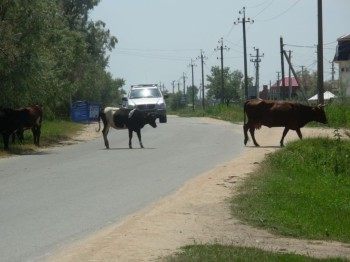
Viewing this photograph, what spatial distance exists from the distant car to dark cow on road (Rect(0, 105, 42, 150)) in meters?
19.5

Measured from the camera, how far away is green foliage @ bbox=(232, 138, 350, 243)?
524 inches

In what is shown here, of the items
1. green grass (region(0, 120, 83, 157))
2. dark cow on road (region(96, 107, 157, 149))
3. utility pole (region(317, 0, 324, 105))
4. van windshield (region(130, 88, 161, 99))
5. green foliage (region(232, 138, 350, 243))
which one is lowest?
green grass (region(0, 120, 83, 157))

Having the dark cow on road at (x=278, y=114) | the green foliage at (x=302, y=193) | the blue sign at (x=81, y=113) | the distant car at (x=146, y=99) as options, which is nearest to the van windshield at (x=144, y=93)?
the distant car at (x=146, y=99)

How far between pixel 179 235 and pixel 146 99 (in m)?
42.0

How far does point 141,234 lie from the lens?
38.3ft

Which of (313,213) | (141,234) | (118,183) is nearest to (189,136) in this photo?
(118,183)

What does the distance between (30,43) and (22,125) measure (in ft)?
11.0

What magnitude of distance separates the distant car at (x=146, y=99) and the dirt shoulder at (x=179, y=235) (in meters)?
36.0

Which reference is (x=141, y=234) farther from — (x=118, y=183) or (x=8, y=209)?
(x=118, y=183)

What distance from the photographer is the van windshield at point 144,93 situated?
5412cm

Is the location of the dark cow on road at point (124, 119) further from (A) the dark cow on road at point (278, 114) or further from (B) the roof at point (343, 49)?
(B) the roof at point (343, 49)

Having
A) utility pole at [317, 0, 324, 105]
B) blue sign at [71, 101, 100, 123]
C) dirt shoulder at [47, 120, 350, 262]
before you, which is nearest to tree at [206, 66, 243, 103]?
blue sign at [71, 101, 100, 123]

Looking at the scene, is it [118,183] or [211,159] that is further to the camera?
[211,159]

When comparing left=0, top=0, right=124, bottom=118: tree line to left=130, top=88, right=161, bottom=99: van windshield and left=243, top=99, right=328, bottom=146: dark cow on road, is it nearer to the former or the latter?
left=243, top=99, right=328, bottom=146: dark cow on road
